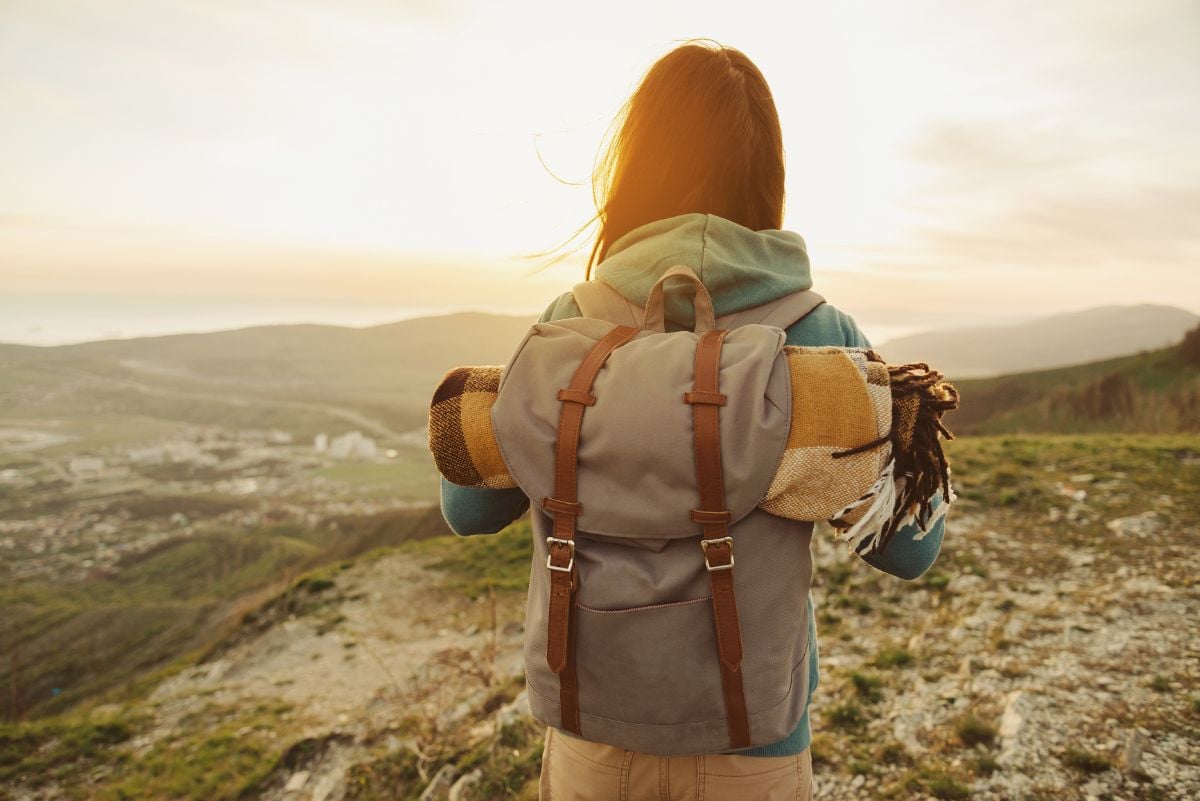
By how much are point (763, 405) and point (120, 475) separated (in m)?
145

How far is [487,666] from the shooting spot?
6.13m

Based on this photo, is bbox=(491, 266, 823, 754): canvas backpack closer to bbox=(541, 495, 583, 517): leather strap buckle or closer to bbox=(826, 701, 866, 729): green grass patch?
bbox=(541, 495, 583, 517): leather strap buckle

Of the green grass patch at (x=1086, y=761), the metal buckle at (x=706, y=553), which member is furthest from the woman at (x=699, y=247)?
the green grass patch at (x=1086, y=761)

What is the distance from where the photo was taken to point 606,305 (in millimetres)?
1425

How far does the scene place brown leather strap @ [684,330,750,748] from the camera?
1081 millimetres

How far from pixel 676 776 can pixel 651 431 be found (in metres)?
0.84

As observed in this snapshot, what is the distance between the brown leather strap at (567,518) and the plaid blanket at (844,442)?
0.19 m

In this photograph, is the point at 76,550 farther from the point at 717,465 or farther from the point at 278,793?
the point at 717,465

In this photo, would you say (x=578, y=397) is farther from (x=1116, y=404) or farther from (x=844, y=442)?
(x=1116, y=404)

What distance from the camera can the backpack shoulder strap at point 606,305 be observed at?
1397 mm

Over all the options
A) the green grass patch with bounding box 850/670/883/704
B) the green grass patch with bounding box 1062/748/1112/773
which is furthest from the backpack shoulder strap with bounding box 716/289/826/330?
the green grass patch with bounding box 850/670/883/704

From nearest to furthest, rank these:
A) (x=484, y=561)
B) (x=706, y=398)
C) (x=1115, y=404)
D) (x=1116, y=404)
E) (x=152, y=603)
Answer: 1. (x=706, y=398)
2. (x=484, y=561)
3. (x=1116, y=404)
4. (x=1115, y=404)
5. (x=152, y=603)

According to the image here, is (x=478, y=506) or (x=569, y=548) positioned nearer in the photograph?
(x=569, y=548)

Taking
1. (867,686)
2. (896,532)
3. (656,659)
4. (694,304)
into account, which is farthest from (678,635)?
(867,686)
